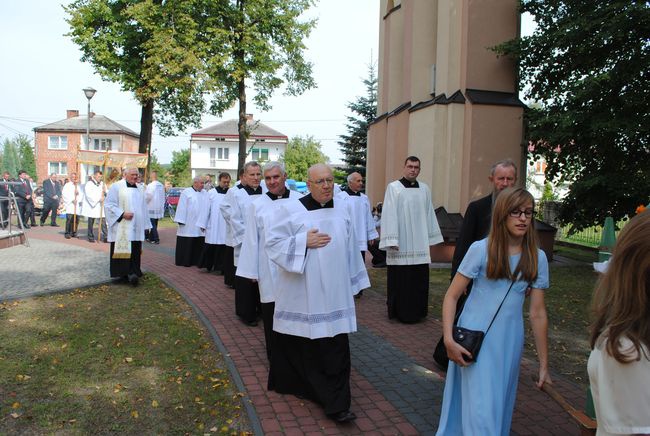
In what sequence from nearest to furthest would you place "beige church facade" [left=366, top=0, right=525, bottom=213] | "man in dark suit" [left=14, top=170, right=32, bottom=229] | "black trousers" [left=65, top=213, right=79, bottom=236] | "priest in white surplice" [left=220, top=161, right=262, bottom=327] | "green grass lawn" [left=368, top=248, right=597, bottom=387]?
"green grass lawn" [left=368, top=248, right=597, bottom=387], "priest in white surplice" [left=220, top=161, right=262, bottom=327], "beige church facade" [left=366, top=0, right=525, bottom=213], "black trousers" [left=65, top=213, right=79, bottom=236], "man in dark suit" [left=14, top=170, right=32, bottom=229]

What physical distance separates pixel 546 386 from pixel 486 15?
503 inches

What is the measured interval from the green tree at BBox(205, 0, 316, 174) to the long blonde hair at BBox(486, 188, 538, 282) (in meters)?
22.8

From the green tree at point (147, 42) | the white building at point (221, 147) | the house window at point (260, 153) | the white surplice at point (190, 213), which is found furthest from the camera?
the white building at point (221, 147)

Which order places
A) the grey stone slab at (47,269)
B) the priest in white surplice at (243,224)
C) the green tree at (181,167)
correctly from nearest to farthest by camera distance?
the priest in white surplice at (243,224)
the grey stone slab at (47,269)
the green tree at (181,167)

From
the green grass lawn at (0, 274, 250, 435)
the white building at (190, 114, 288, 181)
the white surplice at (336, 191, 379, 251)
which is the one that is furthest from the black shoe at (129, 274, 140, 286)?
the white building at (190, 114, 288, 181)

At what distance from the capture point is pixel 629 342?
1850 millimetres

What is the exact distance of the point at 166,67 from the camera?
24.1 meters

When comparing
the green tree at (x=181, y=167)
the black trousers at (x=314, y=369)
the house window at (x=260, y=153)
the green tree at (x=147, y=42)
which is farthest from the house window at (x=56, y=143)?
the black trousers at (x=314, y=369)

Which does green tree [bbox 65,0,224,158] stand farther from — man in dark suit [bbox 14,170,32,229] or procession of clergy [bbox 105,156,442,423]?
procession of clergy [bbox 105,156,442,423]

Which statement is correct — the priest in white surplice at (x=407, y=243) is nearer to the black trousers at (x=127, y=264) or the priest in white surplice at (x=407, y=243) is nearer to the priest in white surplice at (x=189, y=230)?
the black trousers at (x=127, y=264)

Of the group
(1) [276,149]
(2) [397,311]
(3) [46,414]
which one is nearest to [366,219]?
(2) [397,311]

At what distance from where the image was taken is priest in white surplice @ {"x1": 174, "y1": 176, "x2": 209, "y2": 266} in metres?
13.2

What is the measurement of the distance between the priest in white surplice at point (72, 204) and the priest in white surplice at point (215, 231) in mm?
8336

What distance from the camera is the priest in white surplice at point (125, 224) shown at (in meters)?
9.81
